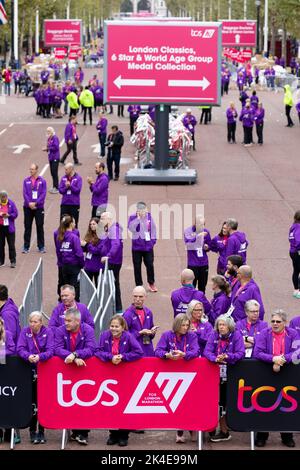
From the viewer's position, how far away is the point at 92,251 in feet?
58.3

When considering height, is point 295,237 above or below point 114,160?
above

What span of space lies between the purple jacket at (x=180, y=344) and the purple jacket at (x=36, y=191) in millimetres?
10053

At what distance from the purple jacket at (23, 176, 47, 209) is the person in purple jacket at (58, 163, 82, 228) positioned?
0.81 m

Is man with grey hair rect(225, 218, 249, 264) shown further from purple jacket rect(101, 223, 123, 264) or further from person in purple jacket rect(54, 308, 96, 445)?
person in purple jacket rect(54, 308, 96, 445)

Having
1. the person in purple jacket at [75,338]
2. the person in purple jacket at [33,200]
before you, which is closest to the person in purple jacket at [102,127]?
the person in purple jacket at [33,200]

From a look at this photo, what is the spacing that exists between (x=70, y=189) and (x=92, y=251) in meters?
5.27

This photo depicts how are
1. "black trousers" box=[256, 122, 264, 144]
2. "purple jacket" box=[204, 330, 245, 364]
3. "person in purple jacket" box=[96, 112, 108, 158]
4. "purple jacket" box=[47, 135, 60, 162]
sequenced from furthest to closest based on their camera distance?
1. "black trousers" box=[256, 122, 264, 144]
2. "person in purple jacket" box=[96, 112, 108, 158]
3. "purple jacket" box=[47, 135, 60, 162]
4. "purple jacket" box=[204, 330, 245, 364]

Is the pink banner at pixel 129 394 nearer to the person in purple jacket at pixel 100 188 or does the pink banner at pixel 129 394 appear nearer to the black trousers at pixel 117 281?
the black trousers at pixel 117 281

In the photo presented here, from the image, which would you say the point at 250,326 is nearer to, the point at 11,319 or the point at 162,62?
the point at 11,319

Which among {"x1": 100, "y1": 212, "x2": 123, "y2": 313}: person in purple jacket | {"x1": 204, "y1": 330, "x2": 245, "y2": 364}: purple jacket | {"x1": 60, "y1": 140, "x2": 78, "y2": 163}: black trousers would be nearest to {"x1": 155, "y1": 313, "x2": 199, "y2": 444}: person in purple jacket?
{"x1": 204, "y1": 330, "x2": 245, "y2": 364}: purple jacket

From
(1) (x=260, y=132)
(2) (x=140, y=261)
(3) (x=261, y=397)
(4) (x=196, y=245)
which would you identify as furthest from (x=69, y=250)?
(1) (x=260, y=132)

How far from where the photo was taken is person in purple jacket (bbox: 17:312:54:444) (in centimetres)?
1219

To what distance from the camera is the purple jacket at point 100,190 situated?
75.4 feet

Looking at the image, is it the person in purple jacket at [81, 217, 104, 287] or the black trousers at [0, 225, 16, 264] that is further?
the black trousers at [0, 225, 16, 264]
